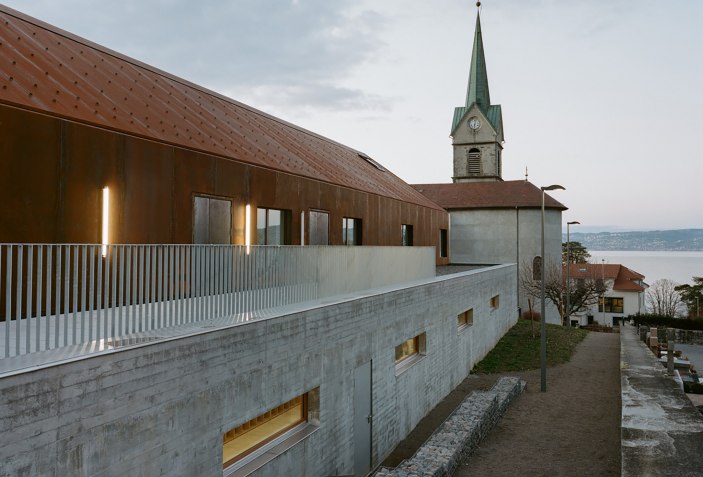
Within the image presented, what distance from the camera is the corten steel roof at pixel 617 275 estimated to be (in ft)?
227

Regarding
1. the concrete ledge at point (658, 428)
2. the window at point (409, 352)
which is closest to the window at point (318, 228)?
the window at point (409, 352)

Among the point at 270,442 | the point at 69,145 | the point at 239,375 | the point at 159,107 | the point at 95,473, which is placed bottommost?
the point at 270,442

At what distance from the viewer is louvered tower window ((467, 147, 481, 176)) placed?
56719 mm

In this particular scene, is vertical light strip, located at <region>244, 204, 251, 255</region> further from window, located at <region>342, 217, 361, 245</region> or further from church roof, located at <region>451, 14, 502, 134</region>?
church roof, located at <region>451, 14, 502, 134</region>

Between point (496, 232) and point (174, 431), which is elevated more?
point (496, 232)

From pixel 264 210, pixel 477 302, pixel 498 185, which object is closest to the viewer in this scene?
pixel 264 210

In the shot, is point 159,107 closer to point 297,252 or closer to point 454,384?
point 297,252

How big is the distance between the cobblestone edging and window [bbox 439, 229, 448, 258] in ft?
43.5

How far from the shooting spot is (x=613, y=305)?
7056 centimetres

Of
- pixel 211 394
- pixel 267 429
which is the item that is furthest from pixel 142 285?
pixel 267 429

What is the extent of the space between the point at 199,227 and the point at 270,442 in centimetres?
516

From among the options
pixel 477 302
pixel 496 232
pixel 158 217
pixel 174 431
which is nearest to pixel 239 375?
pixel 174 431

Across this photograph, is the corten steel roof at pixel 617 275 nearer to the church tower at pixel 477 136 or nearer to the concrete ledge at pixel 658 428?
the church tower at pixel 477 136

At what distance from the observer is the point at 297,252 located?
10.7 meters
